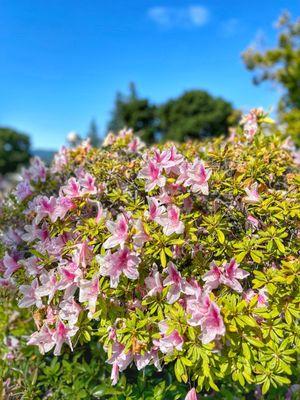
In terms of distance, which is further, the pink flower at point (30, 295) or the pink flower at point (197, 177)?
the pink flower at point (30, 295)

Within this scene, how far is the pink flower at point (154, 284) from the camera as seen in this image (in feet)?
6.59

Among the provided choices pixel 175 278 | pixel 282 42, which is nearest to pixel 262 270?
pixel 175 278

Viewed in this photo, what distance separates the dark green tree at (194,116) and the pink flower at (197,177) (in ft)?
81.6

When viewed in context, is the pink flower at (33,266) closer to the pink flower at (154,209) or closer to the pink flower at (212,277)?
the pink flower at (154,209)

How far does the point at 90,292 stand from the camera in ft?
6.61

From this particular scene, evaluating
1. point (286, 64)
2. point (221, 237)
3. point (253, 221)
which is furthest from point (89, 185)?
point (286, 64)

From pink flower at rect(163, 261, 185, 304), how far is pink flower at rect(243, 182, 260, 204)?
50cm

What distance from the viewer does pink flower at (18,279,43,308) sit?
2234 millimetres

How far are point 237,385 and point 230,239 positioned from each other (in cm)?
107

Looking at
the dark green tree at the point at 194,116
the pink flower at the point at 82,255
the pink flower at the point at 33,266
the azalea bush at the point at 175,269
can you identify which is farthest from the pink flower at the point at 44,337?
the dark green tree at the point at 194,116

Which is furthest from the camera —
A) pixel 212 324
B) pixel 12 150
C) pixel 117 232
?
pixel 12 150

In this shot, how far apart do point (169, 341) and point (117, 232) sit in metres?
0.52

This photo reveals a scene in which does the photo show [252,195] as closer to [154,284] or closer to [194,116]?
[154,284]

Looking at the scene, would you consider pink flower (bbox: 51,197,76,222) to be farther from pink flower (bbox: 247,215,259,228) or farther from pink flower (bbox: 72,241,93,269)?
pink flower (bbox: 247,215,259,228)
